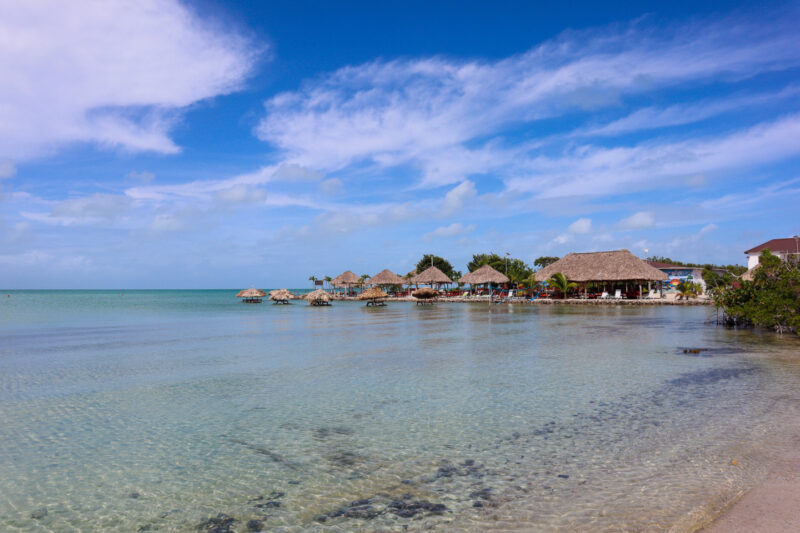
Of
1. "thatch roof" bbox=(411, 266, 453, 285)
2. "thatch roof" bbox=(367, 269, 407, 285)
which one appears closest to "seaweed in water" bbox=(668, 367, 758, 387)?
"thatch roof" bbox=(411, 266, 453, 285)

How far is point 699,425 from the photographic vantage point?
5.75 m

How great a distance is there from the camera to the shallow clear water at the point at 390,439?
375 centimetres

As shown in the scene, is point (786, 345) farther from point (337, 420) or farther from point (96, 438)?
point (96, 438)

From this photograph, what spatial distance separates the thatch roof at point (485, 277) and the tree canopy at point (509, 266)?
1.83 meters

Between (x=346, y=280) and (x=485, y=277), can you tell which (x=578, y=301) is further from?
(x=346, y=280)

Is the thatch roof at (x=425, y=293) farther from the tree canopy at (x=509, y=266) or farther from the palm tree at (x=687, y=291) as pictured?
the palm tree at (x=687, y=291)

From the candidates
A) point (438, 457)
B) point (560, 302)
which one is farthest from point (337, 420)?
point (560, 302)

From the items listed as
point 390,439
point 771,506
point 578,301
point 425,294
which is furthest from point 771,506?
point 425,294

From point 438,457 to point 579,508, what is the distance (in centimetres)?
153

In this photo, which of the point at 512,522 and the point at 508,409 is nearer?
the point at 512,522

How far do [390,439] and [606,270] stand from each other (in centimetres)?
3450

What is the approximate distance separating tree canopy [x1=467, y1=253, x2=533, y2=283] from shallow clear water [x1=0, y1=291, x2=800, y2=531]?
112 ft

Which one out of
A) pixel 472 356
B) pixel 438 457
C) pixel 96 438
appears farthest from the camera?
pixel 472 356

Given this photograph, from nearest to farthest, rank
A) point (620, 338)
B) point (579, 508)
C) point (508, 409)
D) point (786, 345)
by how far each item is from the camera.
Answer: point (579, 508) → point (508, 409) → point (786, 345) → point (620, 338)
